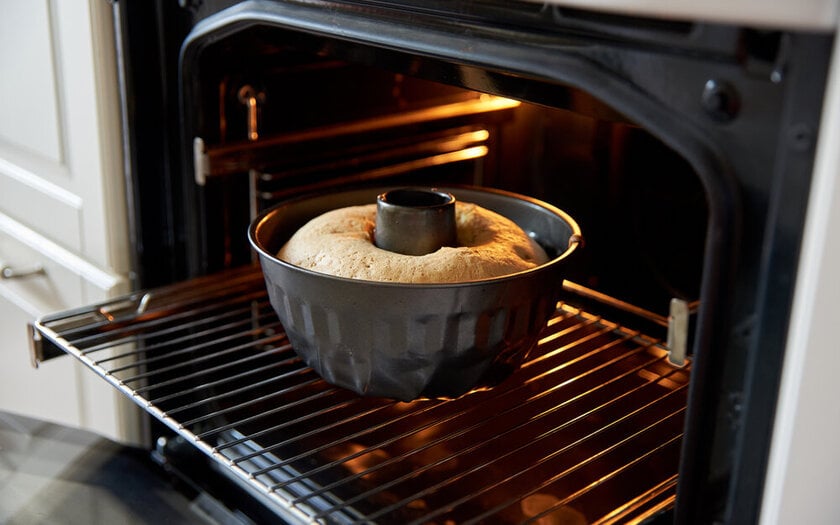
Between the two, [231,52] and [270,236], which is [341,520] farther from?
[231,52]

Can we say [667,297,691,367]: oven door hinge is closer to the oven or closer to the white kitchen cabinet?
the oven

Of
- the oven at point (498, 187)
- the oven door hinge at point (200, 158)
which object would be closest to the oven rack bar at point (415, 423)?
the oven at point (498, 187)

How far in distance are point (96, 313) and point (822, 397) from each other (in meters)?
0.71

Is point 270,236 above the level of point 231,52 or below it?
below

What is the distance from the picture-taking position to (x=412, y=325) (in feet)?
2.46

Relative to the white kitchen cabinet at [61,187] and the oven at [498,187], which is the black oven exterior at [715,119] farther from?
the white kitchen cabinet at [61,187]

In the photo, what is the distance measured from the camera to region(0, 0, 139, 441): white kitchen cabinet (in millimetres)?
1087

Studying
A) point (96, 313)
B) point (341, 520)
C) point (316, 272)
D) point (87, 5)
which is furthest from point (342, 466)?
point (87, 5)

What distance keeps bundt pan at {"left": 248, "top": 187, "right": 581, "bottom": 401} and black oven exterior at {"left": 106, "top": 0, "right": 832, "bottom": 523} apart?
159 millimetres

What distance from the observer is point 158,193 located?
111 cm

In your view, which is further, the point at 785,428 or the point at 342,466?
the point at 342,466

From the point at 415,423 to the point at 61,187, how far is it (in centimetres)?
59

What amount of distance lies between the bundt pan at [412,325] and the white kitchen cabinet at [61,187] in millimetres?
347

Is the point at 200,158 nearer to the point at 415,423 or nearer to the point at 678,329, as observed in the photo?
the point at 415,423
